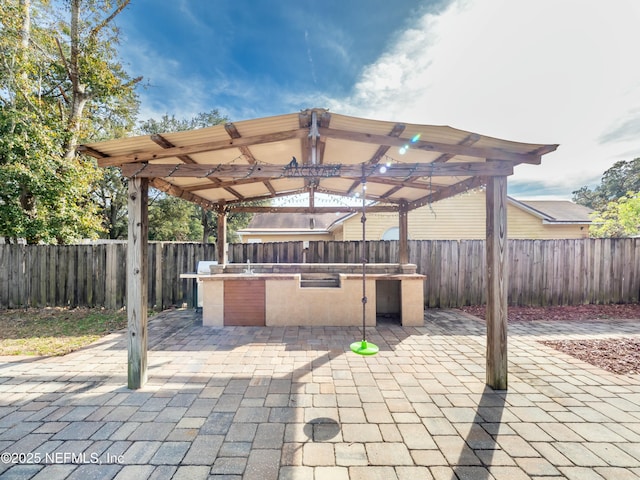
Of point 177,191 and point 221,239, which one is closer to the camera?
point 177,191

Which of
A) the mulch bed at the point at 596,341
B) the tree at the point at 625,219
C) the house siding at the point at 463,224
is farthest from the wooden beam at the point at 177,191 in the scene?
the tree at the point at 625,219

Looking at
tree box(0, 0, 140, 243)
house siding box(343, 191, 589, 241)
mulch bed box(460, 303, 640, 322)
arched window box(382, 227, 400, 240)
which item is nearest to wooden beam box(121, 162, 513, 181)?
mulch bed box(460, 303, 640, 322)

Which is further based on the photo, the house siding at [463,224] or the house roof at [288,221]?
the house roof at [288,221]

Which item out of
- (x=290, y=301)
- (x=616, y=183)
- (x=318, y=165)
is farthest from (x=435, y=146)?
(x=616, y=183)

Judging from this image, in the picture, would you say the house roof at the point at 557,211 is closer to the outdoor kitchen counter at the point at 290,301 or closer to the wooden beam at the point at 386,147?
the outdoor kitchen counter at the point at 290,301

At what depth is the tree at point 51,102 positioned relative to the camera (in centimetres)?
583

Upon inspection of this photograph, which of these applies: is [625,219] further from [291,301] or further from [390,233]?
[291,301]

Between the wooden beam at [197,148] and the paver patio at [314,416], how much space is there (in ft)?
7.48

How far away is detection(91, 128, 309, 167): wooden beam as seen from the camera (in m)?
2.75

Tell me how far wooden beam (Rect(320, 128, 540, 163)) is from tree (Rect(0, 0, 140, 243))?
22.7ft

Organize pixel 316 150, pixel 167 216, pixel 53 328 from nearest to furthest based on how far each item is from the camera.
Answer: pixel 316 150 → pixel 53 328 → pixel 167 216

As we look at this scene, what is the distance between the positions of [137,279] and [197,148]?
148 centimetres

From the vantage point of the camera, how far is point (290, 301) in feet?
16.3

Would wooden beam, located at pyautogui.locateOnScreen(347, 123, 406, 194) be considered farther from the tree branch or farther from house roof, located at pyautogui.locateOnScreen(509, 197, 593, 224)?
house roof, located at pyautogui.locateOnScreen(509, 197, 593, 224)
